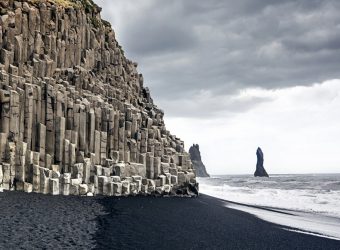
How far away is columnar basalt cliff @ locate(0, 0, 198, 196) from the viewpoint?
34031mm

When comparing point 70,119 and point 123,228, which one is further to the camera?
point 70,119

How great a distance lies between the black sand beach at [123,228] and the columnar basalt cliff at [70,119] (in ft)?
14.4

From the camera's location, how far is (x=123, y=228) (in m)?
23.2

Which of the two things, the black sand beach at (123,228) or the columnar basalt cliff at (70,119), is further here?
the columnar basalt cliff at (70,119)

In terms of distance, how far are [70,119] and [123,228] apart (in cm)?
1743

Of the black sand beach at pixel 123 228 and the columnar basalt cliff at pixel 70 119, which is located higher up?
the columnar basalt cliff at pixel 70 119

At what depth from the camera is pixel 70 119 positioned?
37844mm

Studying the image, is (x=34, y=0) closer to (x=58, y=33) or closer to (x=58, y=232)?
(x=58, y=33)

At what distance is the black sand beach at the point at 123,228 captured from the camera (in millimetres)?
19406

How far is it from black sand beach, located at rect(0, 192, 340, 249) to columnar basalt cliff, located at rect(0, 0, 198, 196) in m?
4.38

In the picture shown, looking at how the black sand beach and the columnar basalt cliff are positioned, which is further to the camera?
the columnar basalt cliff

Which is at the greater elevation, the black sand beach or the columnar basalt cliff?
the columnar basalt cliff

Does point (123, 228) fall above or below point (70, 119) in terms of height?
below

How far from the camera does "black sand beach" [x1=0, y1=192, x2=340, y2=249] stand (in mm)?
19406
